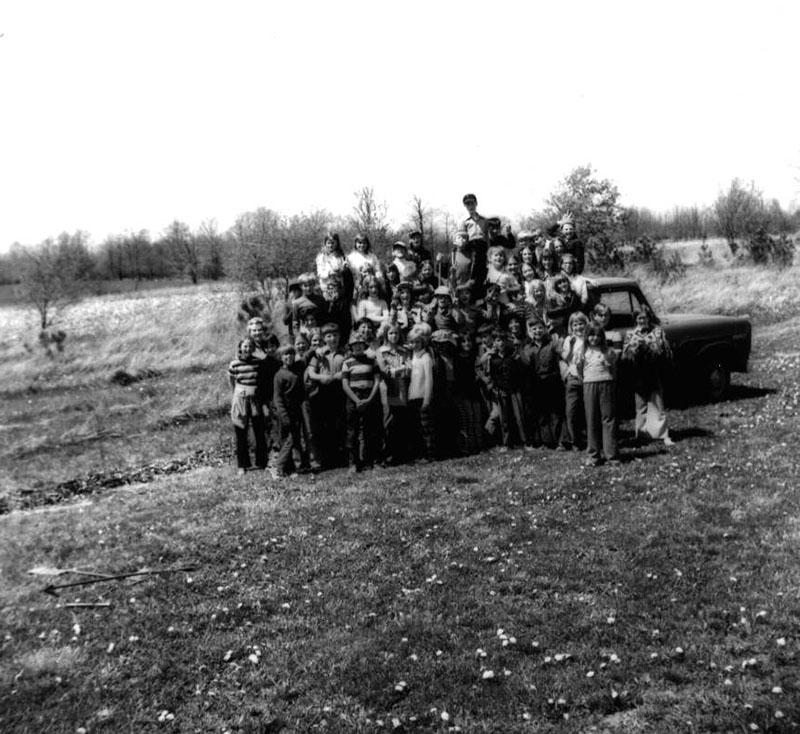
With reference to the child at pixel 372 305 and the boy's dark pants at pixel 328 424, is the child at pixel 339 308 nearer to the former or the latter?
the child at pixel 372 305

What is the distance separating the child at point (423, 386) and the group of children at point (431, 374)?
1cm

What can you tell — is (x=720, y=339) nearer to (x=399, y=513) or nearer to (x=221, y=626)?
(x=399, y=513)

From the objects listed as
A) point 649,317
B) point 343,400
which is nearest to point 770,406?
point 649,317

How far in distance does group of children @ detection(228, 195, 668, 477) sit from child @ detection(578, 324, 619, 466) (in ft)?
0.06

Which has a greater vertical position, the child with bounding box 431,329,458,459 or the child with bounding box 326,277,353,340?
the child with bounding box 326,277,353,340

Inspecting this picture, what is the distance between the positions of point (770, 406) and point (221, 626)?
326 inches

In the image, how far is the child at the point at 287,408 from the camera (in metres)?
9.40

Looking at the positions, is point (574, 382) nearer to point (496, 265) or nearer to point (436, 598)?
point (496, 265)

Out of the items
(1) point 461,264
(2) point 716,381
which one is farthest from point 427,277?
(2) point 716,381

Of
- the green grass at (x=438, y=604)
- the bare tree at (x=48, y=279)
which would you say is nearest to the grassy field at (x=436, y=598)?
the green grass at (x=438, y=604)

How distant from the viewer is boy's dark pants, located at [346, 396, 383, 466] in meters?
9.39

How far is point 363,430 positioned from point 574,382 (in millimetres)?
2622

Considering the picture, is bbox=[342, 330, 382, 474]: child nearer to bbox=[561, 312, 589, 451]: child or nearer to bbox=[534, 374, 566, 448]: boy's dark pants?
bbox=[534, 374, 566, 448]: boy's dark pants

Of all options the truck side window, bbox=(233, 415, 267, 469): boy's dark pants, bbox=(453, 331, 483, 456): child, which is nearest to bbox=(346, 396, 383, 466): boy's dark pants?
bbox=(453, 331, 483, 456): child
